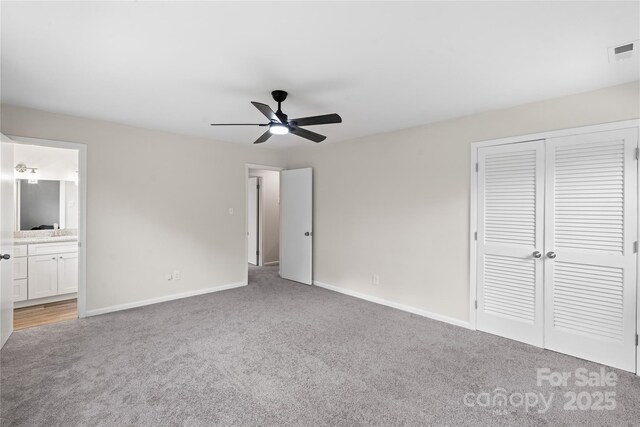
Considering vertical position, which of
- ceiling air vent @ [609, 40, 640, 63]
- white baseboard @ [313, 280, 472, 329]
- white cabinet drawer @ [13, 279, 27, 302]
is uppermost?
ceiling air vent @ [609, 40, 640, 63]

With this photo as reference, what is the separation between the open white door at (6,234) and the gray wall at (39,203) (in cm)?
184

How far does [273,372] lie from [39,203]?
15.8 feet

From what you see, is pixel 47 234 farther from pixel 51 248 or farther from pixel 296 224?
pixel 296 224

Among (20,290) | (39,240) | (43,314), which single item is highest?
(39,240)

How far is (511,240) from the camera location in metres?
3.26

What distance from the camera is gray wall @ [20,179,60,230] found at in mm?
4695

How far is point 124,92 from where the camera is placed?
116 inches

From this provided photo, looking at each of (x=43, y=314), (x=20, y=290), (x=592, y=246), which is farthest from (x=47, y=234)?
(x=592, y=246)

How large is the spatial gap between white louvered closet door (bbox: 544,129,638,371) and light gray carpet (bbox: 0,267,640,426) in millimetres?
256

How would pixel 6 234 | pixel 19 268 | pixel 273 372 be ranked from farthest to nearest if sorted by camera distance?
pixel 19 268, pixel 6 234, pixel 273 372

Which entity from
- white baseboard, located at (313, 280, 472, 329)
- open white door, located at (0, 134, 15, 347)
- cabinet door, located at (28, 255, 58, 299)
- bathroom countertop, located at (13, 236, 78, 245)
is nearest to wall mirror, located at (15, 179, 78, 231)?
bathroom countertop, located at (13, 236, 78, 245)

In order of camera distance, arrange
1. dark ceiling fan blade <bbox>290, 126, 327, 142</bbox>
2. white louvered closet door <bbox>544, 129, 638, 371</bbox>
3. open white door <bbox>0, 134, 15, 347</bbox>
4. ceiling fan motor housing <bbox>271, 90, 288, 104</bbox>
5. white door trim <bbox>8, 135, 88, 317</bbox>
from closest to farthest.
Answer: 1. white louvered closet door <bbox>544, 129, 638, 371</bbox>
2. ceiling fan motor housing <bbox>271, 90, 288, 104</bbox>
3. open white door <bbox>0, 134, 15, 347</bbox>
4. dark ceiling fan blade <bbox>290, 126, 327, 142</bbox>
5. white door trim <bbox>8, 135, 88, 317</bbox>

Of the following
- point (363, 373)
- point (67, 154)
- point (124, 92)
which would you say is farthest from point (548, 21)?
point (67, 154)

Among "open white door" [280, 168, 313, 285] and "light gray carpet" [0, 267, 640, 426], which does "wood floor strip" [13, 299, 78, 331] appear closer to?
"light gray carpet" [0, 267, 640, 426]
